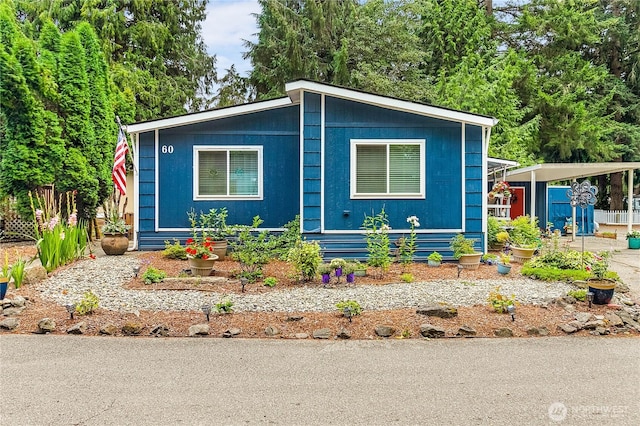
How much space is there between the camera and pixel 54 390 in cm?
341

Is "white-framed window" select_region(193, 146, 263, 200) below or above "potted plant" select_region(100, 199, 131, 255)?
above

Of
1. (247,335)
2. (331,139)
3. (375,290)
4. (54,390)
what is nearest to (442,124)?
(331,139)

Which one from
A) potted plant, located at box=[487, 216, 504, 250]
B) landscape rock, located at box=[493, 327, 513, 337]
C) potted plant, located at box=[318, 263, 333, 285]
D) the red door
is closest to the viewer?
landscape rock, located at box=[493, 327, 513, 337]

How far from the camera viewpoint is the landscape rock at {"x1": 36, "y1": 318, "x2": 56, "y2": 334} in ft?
15.8

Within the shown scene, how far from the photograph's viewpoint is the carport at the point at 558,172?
13.7 m

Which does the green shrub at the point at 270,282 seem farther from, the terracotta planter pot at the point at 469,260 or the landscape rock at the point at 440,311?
the terracotta planter pot at the point at 469,260

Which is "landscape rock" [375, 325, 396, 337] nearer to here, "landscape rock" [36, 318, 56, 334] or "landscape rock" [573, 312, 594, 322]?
"landscape rock" [573, 312, 594, 322]

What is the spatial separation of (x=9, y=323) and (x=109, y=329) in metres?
1.10

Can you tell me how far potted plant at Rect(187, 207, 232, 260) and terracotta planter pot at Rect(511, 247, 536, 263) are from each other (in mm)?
5664

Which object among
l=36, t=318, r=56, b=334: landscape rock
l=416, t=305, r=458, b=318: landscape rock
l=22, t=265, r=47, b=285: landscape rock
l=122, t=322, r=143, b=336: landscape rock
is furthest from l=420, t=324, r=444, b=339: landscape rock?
l=22, t=265, r=47, b=285: landscape rock

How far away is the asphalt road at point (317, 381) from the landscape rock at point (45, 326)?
16 cm

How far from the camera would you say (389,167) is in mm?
9094

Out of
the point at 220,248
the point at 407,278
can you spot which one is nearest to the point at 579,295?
the point at 407,278

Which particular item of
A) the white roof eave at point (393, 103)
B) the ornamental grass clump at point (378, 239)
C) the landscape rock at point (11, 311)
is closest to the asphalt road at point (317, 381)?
the landscape rock at point (11, 311)
